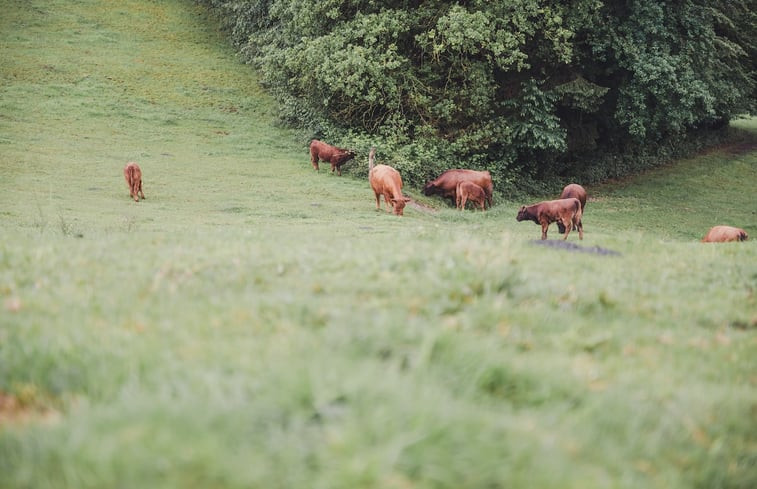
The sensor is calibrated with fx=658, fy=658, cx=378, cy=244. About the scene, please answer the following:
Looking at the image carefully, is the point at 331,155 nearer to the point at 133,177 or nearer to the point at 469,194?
the point at 469,194

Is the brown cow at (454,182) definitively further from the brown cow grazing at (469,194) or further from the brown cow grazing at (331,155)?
the brown cow grazing at (331,155)

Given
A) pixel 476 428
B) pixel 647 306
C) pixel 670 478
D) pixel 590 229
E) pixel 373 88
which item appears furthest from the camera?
pixel 373 88

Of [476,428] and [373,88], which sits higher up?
[373,88]

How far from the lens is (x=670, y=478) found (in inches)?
146

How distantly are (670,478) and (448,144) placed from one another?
1035 inches

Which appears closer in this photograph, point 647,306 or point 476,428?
point 476,428


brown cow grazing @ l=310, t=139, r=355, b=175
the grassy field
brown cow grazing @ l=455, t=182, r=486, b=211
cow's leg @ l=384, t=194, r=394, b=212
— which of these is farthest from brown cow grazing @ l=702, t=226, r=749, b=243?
brown cow grazing @ l=310, t=139, r=355, b=175

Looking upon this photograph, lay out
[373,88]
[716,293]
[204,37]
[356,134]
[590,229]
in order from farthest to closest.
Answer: [204,37] < [356,134] < [373,88] < [590,229] < [716,293]

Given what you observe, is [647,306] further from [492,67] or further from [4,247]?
[492,67]

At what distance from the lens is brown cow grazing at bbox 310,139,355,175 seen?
94.6 feet

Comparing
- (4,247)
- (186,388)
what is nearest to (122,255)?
(4,247)

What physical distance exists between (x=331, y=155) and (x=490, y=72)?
7918 millimetres

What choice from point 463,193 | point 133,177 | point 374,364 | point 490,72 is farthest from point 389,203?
point 374,364

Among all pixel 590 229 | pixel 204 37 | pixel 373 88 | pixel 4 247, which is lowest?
pixel 590 229
